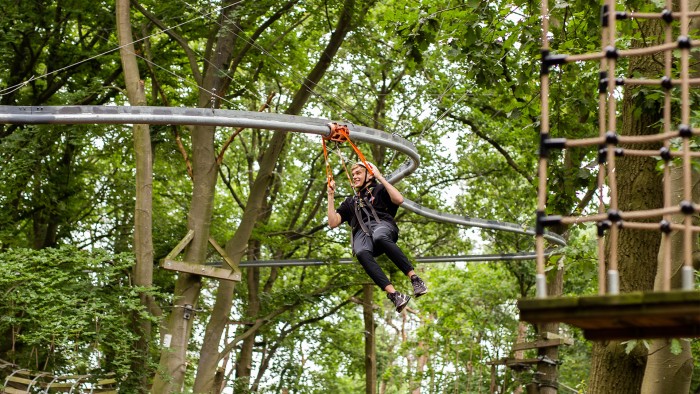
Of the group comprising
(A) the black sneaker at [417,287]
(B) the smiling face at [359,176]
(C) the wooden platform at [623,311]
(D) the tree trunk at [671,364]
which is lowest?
(C) the wooden platform at [623,311]

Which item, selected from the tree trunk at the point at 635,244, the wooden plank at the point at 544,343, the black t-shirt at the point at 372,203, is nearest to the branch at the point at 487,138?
the wooden plank at the point at 544,343

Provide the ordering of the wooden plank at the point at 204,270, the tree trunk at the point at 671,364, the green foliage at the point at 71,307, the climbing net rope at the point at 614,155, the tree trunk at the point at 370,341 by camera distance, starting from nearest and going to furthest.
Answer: the climbing net rope at the point at 614,155 → the tree trunk at the point at 671,364 → the green foliage at the point at 71,307 → the wooden plank at the point at 204,270 → the tree trunk at the point at 370,341

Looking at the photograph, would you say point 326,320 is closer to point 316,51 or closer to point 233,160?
point 233,160

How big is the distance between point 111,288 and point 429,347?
14931 mm

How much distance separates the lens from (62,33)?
752 inches

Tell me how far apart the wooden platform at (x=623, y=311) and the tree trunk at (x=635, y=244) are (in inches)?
173

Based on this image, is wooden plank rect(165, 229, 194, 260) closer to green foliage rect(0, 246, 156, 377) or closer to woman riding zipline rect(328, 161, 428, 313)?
green foliage rect(0, 246, 156, 377)

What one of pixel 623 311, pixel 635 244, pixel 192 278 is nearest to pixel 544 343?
pixel 192 278

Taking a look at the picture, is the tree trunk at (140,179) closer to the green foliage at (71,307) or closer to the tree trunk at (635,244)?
the green foliage at (71,307)

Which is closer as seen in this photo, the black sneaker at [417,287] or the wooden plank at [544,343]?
the black sneaker at [417,287]

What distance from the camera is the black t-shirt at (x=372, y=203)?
9.10 m

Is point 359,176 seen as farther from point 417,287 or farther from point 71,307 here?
point 71,307

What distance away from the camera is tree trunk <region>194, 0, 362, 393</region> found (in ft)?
54.4

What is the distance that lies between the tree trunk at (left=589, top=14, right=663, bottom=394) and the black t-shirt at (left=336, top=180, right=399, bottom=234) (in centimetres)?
224
